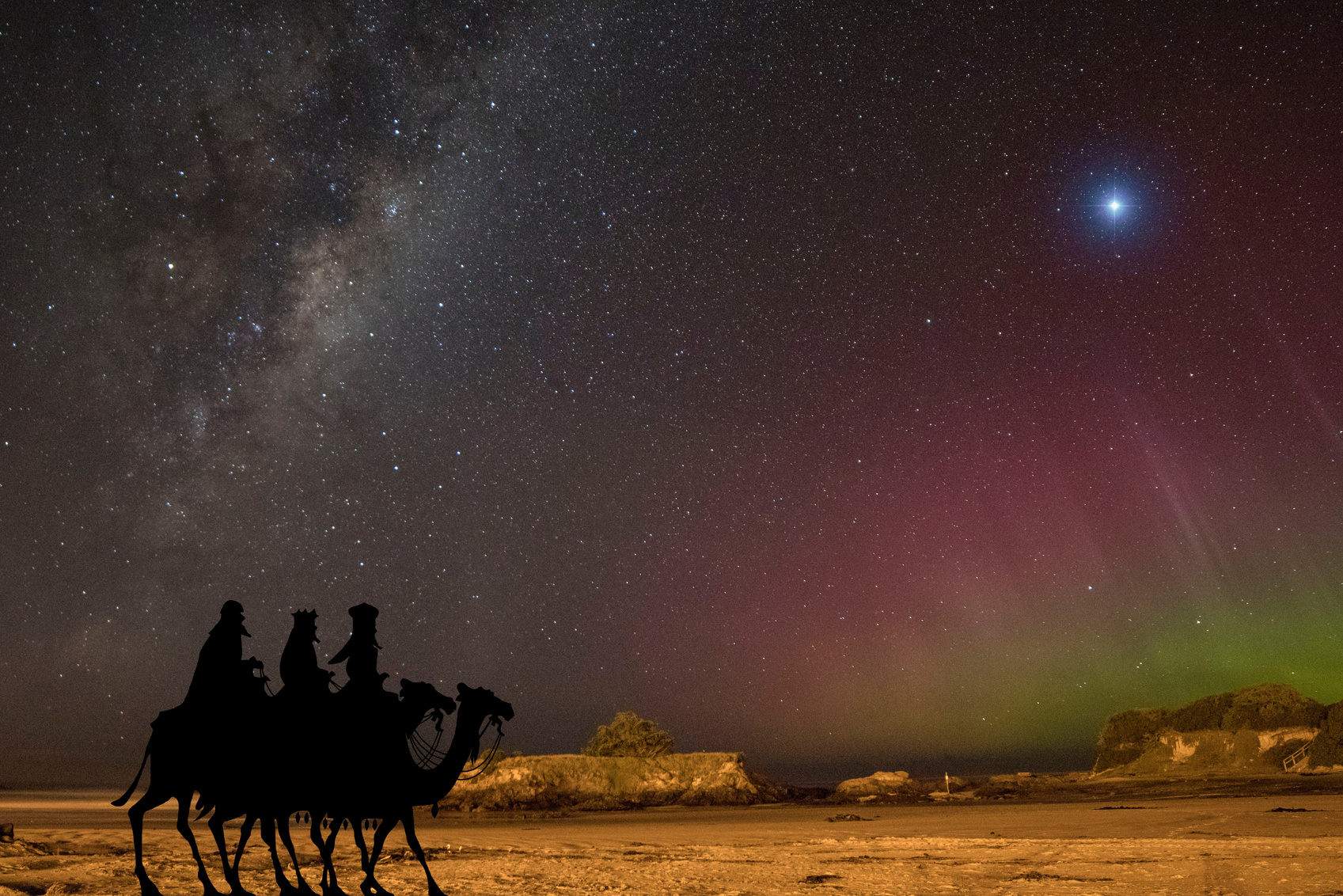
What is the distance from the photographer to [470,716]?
9820mm

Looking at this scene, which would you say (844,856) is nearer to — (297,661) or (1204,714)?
(297,661)

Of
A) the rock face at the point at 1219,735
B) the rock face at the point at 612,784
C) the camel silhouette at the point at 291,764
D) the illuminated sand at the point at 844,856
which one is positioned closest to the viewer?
the camel silhouette at the point at 291,764

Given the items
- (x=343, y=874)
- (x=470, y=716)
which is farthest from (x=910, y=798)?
(x=470, y=716)

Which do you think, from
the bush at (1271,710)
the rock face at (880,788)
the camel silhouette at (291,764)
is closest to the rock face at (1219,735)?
the bush at (1271,710)

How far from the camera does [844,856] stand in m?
17.1

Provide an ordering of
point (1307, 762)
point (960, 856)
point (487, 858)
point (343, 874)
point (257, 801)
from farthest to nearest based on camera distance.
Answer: point (1307, 762) → point (487, 858) → point (960, 856) → point (343, 874) → point (257, 801)

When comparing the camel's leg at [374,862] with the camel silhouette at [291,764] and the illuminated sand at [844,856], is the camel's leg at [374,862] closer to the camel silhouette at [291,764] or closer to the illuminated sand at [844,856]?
the camel silhouette at [291,764]

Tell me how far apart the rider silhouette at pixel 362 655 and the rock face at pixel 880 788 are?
38.7m

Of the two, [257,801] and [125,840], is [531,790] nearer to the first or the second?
[125,840]

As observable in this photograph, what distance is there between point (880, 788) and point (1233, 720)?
28.8m

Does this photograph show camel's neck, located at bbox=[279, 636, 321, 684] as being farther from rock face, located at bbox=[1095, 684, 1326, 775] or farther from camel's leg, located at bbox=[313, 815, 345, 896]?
rock face, located at bbox=[1095, 684, 1326, 775]

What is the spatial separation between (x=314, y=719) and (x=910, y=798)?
40541mm

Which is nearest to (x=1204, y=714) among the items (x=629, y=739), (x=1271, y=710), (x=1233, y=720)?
(x=1233, y=720)

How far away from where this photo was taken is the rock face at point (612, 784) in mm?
Result: 42375
